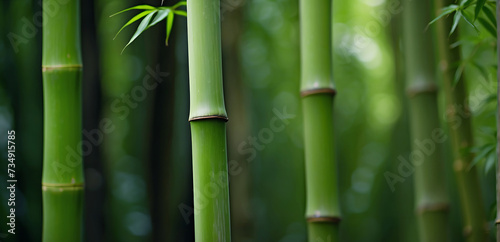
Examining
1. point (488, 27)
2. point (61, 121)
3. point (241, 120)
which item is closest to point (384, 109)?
point (241, 120)

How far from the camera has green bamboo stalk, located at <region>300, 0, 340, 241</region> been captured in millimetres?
837

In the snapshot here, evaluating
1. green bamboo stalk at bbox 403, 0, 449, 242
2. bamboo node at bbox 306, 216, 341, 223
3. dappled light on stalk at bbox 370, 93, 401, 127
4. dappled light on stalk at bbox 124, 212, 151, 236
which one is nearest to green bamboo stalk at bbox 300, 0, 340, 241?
bamboo node at bbox 306, 216, 341, 223

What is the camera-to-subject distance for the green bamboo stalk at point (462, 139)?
3.97 feet

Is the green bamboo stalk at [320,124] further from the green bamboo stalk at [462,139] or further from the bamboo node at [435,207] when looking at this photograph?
the green bamboo stalk at [462,139]

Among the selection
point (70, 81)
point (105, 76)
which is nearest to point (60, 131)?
point (70, 81)

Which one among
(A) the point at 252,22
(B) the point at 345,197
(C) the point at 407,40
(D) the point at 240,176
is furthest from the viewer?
(B) the point at 345,197

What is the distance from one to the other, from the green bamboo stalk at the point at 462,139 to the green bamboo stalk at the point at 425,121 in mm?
152

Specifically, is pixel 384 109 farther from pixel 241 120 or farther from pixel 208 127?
pixel 208 127

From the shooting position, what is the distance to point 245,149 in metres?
1.71

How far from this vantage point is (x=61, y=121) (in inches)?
33.2

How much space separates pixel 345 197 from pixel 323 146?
2.07 m

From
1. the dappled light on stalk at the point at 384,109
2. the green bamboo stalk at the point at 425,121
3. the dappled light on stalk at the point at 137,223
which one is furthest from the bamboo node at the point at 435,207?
the dappled light on stalk at the point at 384,109

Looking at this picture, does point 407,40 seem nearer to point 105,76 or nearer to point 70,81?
point 70,81

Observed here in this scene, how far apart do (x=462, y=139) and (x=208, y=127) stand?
0.77 metres
